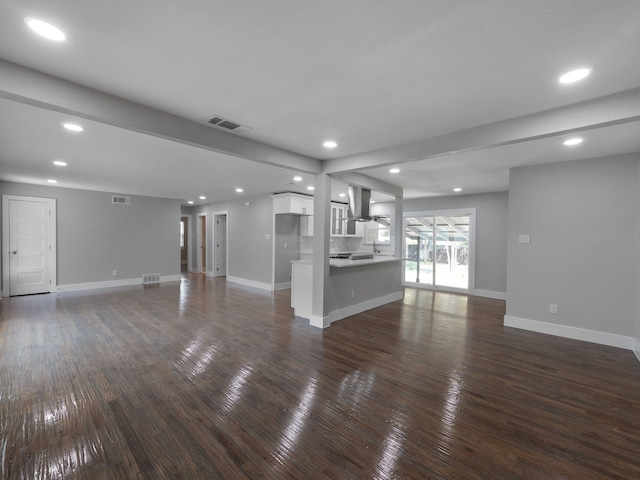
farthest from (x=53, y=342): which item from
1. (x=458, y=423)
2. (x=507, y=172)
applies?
(x=507, y=172)

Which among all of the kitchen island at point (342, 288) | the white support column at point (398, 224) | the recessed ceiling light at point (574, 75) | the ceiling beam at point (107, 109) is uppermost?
the recessed ceiling light at point (574, 75)

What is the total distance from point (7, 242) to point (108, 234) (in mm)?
1815

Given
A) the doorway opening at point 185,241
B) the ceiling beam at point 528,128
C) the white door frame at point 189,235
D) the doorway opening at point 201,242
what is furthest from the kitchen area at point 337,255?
the doorway opening at point 185,241

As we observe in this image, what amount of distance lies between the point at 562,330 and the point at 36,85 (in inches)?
255

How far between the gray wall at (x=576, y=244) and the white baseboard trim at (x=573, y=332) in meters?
0.06

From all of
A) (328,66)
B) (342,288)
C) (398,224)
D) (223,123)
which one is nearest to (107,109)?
(223,123)

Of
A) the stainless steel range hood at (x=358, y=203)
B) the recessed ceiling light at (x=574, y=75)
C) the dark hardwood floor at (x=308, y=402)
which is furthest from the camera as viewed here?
the stainless steel range hood at (x=358, y=203)

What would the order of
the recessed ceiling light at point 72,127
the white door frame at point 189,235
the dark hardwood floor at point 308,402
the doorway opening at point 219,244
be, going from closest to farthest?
the dark hardwood floor at point 308,402
the recessed ceiling light at point 72,127
the doorway opening at point 219,244
the white door frame at point 189,235

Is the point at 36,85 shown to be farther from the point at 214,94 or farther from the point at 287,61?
the point at 287,61

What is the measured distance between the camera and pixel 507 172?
4840 millimetres

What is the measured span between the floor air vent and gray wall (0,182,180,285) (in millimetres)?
117

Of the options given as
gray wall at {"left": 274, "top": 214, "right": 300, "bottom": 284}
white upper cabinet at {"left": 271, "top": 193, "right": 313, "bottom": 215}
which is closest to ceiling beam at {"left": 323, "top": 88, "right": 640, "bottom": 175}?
white upper cabinet at {"left": 271, "top": 193, "right": 313, "bottom": 215}

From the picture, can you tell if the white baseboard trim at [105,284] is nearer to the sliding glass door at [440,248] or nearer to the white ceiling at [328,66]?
the white ceiling at [328,66]

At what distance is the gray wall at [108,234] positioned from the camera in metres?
6.88
